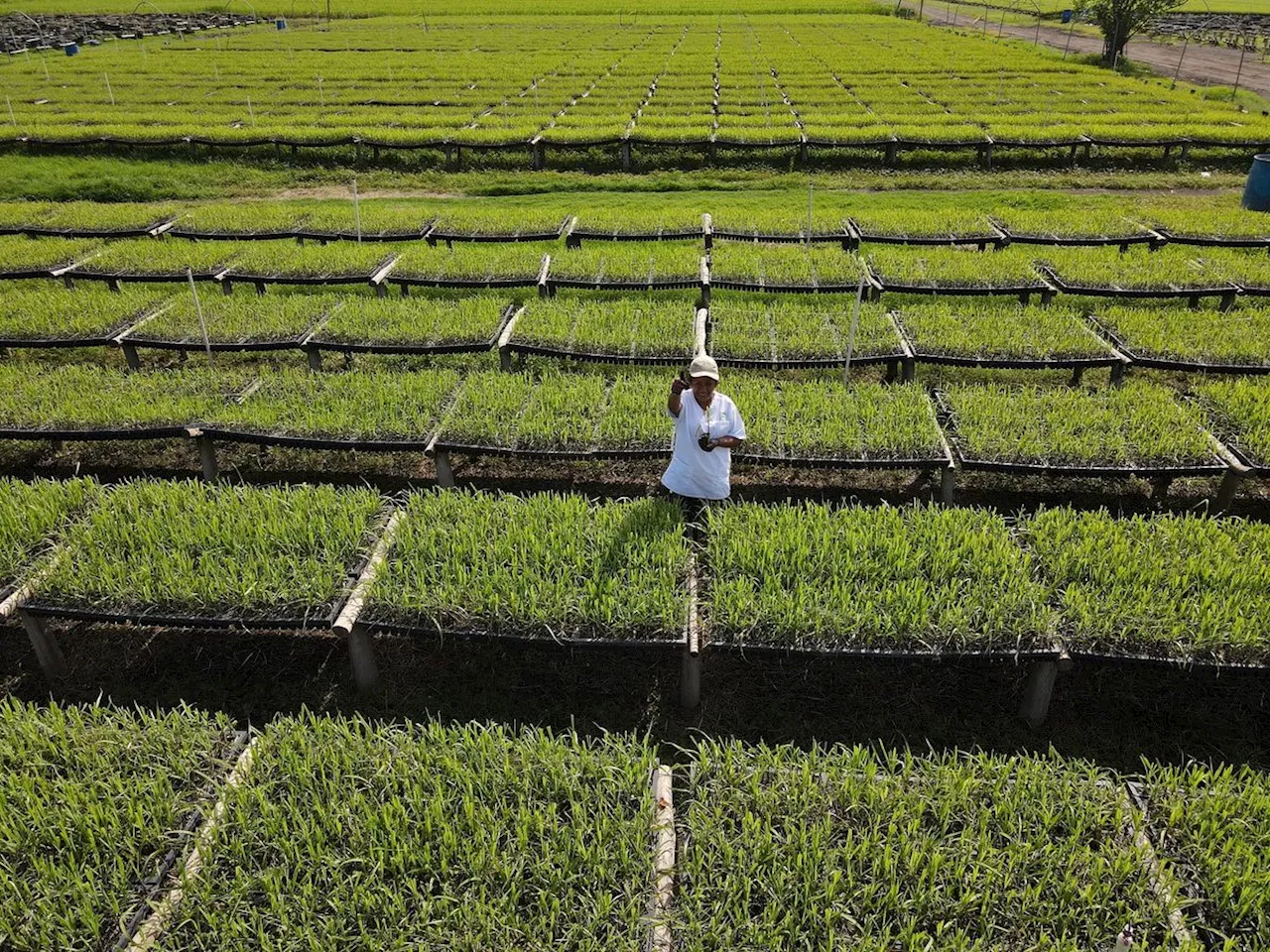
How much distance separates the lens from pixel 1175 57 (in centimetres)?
3159

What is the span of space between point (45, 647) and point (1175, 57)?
41161 mm

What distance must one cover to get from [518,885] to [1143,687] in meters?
3.71

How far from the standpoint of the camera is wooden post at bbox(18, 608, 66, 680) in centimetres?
432

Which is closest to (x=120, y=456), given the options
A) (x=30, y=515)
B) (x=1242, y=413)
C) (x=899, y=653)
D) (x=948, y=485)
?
(x=30, y=515)

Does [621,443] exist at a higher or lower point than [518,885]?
higher

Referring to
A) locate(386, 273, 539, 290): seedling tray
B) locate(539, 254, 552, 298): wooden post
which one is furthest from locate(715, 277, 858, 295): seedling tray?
locate(386, 273, 539, 290): seedling tray

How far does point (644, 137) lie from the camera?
49.2ft

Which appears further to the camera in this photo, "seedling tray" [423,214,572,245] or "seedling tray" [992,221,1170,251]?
"seedling tray" [423,214,572,245]

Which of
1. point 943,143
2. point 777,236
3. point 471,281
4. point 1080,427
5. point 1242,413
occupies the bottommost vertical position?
point 1080,427

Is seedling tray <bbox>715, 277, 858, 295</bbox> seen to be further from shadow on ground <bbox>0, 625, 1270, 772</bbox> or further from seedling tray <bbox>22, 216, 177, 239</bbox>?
seedling tray <bbox>22, 216, 177, 239</bbox>

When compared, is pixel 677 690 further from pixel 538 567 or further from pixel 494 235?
pixel 494 235

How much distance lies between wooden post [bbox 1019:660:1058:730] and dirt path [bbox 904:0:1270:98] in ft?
88.1

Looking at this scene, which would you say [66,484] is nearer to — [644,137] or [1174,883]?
[1174,883]

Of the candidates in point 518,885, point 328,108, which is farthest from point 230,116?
point 518,885
